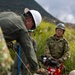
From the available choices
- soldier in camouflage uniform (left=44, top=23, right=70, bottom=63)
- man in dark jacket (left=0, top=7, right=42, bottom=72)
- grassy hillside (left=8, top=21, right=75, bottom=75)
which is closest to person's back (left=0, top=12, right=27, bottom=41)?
man in dark jacket (left=0, top=7, right=42, bottom=72)

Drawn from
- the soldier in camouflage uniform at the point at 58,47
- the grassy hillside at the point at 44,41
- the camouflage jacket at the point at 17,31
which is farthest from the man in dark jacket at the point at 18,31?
the grassy hillside at the point at 44,41

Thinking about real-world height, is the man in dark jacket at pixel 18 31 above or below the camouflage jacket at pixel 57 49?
above

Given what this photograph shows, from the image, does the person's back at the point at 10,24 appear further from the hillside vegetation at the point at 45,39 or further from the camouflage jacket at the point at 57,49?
the hillside vegetation at the point at 45,39

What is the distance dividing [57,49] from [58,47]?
0.06 m

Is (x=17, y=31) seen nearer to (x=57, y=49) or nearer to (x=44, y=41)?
(x=57, y=49)

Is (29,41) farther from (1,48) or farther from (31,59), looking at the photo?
(1,48)

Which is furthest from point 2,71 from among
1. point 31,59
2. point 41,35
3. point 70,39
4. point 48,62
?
point 70,39

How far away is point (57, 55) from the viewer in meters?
9.48

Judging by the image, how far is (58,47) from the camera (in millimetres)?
9508

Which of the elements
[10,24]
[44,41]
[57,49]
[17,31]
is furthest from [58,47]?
[10,24]

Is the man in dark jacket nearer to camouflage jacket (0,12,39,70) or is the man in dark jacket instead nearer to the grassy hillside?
camouflage jacket (0,12,39,70)

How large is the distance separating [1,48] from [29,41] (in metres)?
1.54

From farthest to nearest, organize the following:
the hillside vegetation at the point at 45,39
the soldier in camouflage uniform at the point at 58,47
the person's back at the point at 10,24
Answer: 1. the hillside vegetation at the point at 45,39
2. the soldier in camouflage uniform at the point at 58,47
3. the person's back at the point at 10,24

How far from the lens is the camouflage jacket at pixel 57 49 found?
948cm
